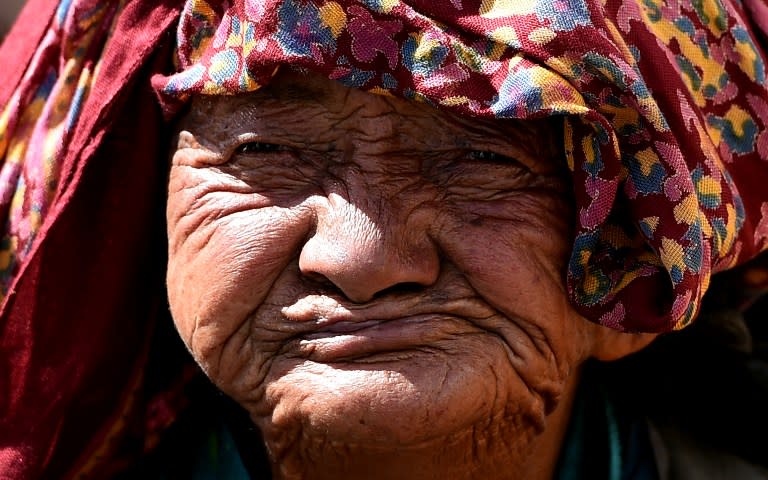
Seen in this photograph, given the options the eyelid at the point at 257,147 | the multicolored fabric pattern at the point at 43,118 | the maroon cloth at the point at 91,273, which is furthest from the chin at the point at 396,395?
the multicolored fabric pattern at the point at 43,118

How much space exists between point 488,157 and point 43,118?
0.91 m

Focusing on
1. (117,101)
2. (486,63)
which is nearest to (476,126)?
(486,63)

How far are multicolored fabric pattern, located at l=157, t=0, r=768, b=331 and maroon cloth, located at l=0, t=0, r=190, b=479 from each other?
119 mm

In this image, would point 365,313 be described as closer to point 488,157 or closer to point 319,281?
point 319,281

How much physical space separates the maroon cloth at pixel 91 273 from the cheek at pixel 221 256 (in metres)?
0.17

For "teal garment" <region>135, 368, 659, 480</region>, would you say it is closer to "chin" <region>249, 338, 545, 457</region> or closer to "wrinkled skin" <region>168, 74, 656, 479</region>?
"wrinkled skin" <region>168, 74, 656, 479</region>

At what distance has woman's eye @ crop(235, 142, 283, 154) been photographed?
1780 millimetres

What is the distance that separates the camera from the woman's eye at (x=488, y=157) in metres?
1.73

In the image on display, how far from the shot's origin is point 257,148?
1.79 meters

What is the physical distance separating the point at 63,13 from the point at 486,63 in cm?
94

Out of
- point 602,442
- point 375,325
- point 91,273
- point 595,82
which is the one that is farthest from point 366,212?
point 602,442

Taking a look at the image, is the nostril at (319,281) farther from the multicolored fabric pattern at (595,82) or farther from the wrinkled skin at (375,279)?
the multicolored fabric pattern at (595,82)

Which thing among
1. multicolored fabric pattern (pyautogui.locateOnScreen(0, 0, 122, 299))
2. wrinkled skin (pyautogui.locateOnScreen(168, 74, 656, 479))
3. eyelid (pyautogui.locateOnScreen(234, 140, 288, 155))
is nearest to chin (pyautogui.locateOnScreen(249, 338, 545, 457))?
wrinkled skin (pyautogui.locateOnScreen(168, 74, 656, 479))

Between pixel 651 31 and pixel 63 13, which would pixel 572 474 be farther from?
pixel 63 13
